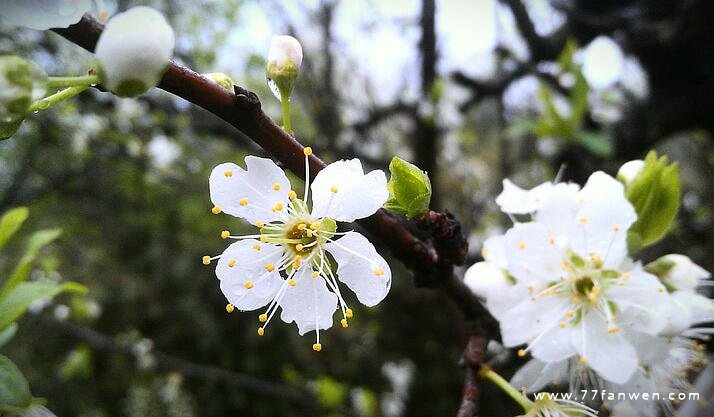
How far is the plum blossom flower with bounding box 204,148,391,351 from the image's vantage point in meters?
0.59

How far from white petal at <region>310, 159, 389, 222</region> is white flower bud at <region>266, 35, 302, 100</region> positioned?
104mm

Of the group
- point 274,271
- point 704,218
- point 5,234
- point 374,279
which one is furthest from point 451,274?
point 704,218

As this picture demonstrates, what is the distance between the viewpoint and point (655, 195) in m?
0.79

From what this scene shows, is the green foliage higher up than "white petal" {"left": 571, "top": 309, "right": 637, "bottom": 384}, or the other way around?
the green foliage

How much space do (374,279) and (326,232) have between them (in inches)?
4.2

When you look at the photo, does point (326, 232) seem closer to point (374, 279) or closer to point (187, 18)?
point (374, 279)

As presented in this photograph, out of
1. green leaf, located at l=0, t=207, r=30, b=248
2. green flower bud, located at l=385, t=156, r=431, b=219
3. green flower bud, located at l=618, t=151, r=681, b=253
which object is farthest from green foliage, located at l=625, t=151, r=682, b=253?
green leaf, located at l=0, t=207, r=30, b=248

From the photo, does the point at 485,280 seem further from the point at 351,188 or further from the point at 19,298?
the point at 19,298

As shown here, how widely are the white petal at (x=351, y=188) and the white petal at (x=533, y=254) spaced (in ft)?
0.81

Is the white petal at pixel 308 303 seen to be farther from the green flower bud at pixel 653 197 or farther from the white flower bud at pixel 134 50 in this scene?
the green flower bud at pixel 653 197

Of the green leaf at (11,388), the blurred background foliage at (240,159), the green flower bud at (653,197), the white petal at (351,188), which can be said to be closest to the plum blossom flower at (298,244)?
the white petal at (351,188)

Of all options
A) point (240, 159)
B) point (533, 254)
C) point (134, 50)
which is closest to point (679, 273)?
point (533, 254)

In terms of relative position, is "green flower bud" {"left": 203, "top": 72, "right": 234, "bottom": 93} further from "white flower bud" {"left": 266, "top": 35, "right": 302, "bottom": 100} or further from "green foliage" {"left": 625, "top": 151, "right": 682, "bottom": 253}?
"green foliage" {"left": 625, "top": 151, "right": 682, "bottom": 253}

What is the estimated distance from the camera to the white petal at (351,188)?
0.58 meters
